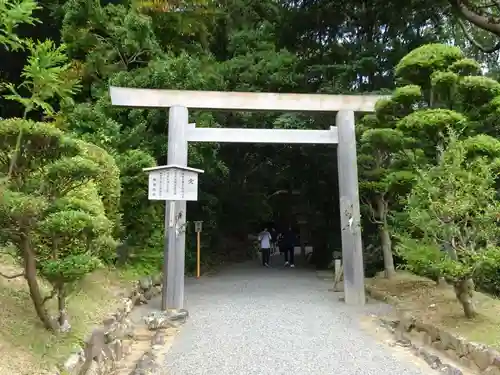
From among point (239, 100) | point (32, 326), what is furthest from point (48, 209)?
point (239, 100)

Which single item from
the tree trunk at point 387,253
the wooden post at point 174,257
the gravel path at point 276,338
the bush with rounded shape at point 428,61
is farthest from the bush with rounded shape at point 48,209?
the tree trunk at point 387,253

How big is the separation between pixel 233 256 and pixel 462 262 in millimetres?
13771

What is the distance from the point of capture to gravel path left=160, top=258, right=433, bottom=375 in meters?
5.23

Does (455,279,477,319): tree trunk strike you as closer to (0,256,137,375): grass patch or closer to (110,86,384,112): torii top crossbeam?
(110,86,384,112): torii top crossbeam

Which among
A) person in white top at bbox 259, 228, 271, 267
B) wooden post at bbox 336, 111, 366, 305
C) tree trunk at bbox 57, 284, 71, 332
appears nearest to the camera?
tree trunk at bbox 57, 284, 71, 332

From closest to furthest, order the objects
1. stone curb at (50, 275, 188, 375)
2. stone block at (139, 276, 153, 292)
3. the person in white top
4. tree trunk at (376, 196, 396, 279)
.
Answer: stone curb at (50, 275, 188, 375), stone block at (139, 276, 153, 292), tree trunk at (376, 196, 396, 279), the person in white top

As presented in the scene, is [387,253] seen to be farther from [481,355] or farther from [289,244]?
[289,244]

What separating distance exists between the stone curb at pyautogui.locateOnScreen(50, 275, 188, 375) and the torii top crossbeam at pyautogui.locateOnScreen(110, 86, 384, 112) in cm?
335

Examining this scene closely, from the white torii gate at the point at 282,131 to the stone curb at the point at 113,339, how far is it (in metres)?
1.38

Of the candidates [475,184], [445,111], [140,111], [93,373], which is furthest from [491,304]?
[140,111]

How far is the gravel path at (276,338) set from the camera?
5.23 m

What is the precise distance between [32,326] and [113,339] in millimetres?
1282

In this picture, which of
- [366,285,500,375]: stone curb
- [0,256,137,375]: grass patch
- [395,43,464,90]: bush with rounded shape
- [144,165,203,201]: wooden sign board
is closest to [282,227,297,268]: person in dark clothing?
[395,43,464,90]: bush with rounded shape

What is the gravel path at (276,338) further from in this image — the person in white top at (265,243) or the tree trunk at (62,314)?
the person in white top at (265,243)
